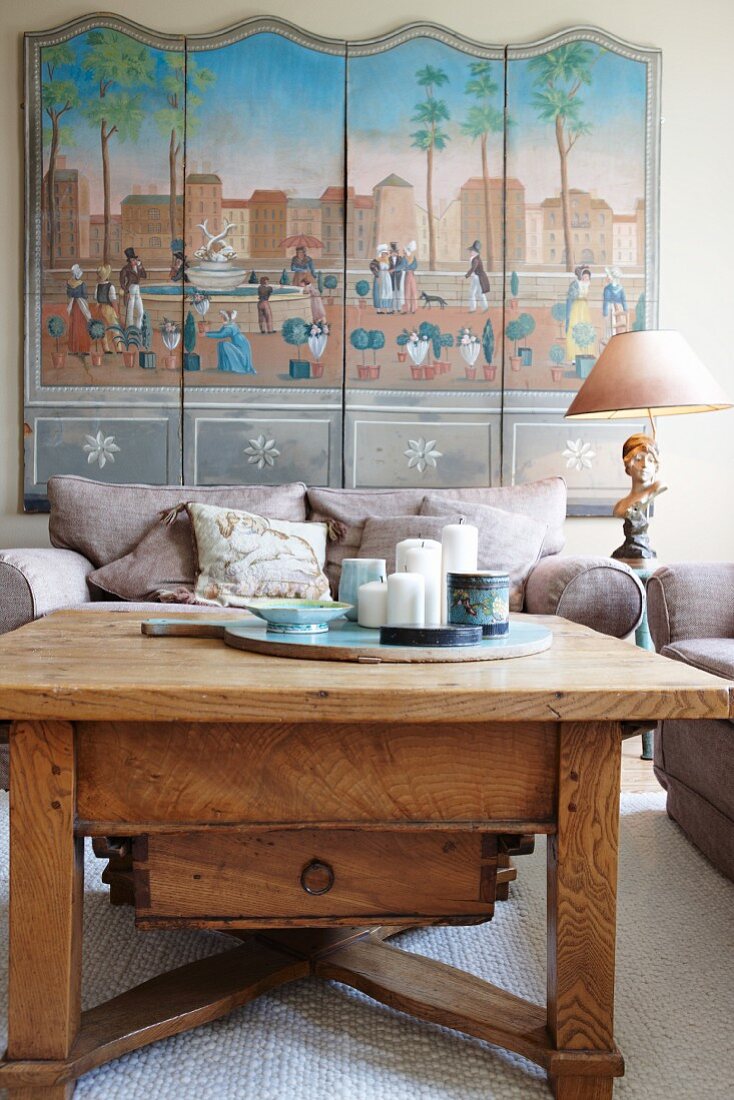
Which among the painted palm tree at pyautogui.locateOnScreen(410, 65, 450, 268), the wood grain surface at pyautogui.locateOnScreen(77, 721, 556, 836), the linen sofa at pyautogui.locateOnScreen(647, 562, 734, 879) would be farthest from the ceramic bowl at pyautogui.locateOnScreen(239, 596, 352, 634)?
the painted palm tree at pyautogui.locateOnScreen(410, 65, 450, 268)

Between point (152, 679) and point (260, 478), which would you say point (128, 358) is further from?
point (152, 679)

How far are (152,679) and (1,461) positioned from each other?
253cm

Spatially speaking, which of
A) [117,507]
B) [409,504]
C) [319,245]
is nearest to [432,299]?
[319,245]

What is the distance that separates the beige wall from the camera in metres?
3.28

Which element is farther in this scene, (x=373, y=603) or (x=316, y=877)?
(x=373, y=603)

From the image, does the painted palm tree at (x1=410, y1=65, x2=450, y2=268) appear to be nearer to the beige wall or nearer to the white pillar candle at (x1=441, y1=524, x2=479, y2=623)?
the beige wall

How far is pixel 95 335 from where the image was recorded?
328 cm

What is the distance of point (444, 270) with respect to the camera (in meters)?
3.32

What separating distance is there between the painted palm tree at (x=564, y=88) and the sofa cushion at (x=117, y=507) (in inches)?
67.0

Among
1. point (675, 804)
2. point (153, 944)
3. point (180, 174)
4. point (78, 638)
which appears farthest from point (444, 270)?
point (153, 944)

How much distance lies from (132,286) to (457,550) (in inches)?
90.3

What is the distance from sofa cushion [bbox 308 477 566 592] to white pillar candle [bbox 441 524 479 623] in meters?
1.37

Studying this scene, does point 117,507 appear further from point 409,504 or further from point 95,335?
point 409,504

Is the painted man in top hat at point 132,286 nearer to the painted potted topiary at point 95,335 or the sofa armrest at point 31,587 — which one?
the painted potted topiary at point 95,335
